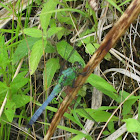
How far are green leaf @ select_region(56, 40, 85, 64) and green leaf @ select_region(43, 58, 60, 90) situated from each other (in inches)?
4.0

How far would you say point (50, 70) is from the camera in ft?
5.94

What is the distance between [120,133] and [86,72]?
0.53m

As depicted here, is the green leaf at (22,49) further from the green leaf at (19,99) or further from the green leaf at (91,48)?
the green leaf at (91,48)

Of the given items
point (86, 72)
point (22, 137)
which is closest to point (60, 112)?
point (86, 72)

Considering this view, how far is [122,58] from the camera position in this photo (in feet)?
6.21

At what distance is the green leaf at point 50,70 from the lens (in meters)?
1.75

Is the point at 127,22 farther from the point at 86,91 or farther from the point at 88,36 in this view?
the point at 86,91

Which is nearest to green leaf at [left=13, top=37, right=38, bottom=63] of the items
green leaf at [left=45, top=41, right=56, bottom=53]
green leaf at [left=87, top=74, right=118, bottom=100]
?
green leaf at [left=45, top=41, right=56, bottom=53]

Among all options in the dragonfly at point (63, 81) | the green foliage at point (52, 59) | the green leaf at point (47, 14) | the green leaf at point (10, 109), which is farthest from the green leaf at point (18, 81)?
the green leaf at point (47, 14)

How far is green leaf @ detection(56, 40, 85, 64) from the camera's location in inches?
68.4

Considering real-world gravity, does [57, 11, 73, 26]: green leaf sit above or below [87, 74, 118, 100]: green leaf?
above

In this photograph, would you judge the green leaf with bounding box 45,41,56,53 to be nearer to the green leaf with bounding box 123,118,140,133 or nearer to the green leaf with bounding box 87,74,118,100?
the green leaf with bounding box 87,74,118,100

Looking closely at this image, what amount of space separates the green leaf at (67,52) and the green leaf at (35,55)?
189 millimetres

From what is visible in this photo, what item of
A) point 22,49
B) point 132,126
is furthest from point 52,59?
point 132,126
